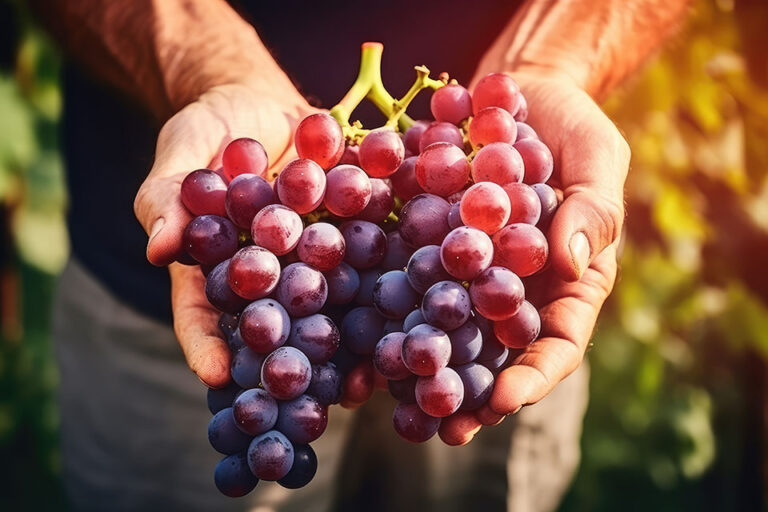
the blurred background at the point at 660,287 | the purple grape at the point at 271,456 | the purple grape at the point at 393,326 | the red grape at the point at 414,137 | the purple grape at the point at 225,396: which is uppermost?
the red grape at the point at 414,137

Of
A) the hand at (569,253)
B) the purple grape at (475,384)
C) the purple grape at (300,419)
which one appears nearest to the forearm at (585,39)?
the hand at (569,253)

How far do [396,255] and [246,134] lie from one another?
0.35m

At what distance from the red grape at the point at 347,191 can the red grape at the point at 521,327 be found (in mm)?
236

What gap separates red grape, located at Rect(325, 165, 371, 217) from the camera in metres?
0.96

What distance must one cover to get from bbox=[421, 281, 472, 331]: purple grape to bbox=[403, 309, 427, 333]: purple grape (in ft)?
0.06

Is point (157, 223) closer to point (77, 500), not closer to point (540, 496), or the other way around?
point (77, 500)

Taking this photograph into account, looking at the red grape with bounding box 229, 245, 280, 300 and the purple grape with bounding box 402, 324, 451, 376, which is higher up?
the purple grape with bounding box 402, 324, 451, 376

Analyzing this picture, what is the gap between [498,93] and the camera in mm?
1097

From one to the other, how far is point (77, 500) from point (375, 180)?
1316 millimetres

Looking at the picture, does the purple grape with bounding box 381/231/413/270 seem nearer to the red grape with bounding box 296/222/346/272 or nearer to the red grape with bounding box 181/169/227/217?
the red grape with bounding box 296/222/346/272

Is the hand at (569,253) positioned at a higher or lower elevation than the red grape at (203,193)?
higher

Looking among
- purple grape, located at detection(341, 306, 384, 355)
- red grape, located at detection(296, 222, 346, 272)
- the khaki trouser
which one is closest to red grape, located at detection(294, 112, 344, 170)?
red grape, located at detection(296, 222, 346, 272)

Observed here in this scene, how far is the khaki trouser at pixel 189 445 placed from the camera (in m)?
1.65

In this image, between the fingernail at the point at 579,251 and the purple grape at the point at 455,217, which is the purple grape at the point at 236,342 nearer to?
the purple grape at the point at 455,217
